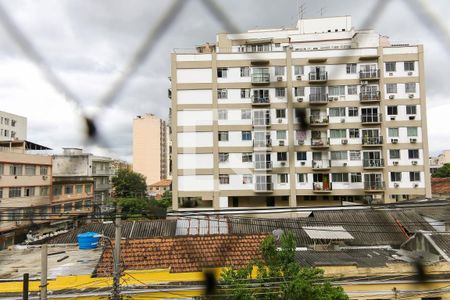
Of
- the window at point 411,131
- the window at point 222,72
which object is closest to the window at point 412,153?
the window at point 411,131

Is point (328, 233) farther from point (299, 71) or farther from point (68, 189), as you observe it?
point (68, 189)

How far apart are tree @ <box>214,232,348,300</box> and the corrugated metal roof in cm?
349

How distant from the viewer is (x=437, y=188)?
1783 centimetres

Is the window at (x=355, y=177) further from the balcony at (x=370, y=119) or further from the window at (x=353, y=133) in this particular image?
the balcony at (x=370, y=119)

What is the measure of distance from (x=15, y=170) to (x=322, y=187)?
45.3 ft

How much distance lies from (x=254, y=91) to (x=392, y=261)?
9426 millimetres

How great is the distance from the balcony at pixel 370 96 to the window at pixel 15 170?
15672 millimetres

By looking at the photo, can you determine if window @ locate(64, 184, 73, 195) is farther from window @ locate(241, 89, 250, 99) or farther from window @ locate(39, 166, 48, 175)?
window @ locate(241, 89, 250, 99)

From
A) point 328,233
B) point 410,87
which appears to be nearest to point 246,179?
point 328,233

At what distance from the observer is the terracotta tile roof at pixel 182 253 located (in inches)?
250

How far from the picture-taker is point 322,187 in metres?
14.6

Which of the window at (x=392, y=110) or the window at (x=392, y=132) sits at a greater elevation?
the window at (x=392, y=110)

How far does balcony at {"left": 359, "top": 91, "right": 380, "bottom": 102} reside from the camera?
14273 millimetres

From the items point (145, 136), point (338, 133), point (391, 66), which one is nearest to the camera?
point (145, 136)
